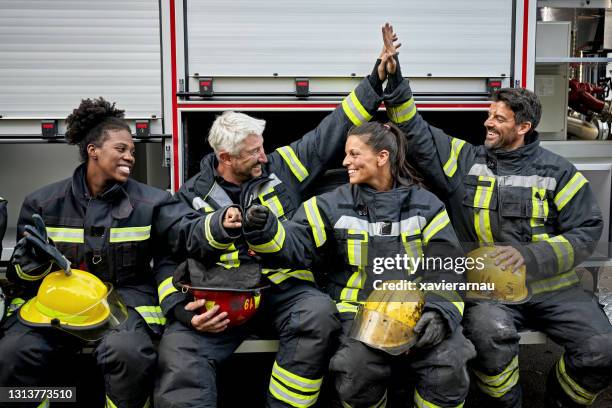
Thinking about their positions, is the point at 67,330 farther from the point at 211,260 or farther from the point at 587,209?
the point at 587,209

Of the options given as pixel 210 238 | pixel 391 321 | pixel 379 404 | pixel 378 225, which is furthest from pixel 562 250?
pixel 210 238

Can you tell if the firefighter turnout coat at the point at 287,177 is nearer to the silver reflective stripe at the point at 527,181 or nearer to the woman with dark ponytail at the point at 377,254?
the woman with dark ponytail at the point at 377,254

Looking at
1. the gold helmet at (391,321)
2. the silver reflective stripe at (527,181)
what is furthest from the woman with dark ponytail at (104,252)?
the silver reflective stripe at (527,181)

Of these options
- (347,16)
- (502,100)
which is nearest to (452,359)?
(502,100)

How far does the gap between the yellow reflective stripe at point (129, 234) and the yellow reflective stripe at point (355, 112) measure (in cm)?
120

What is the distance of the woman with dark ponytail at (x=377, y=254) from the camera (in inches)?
105

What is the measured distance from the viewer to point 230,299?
2781 mm

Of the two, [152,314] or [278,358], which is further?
[152,314]

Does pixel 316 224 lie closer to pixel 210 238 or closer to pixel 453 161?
pixel 210 238

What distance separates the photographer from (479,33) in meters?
3.85

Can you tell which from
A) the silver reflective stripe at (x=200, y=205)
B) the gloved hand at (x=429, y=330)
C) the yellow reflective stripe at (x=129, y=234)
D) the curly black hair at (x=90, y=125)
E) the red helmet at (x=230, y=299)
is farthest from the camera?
the silver reflective stripe at (x=200, y=205)

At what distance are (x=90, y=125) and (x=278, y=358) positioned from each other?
4.69ft

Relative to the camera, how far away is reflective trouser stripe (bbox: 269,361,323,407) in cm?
271

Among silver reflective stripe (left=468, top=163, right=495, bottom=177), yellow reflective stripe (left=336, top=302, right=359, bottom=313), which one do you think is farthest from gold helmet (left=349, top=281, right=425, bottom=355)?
silver reflective stripe (left=468, top=163, right=495, bottom=177)
